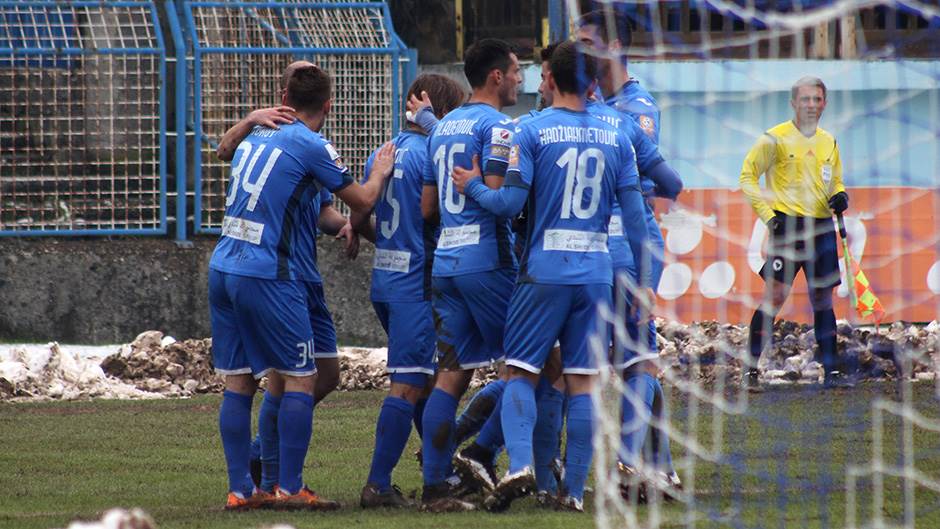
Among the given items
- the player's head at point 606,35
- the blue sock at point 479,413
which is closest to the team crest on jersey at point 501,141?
the player's head at point 606,35

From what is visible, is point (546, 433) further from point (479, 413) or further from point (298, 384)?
point (298, 384)

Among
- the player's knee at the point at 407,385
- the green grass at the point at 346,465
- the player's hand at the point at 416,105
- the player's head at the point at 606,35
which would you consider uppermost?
the player's head at the point at 606,35

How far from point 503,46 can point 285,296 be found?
5.14 ft

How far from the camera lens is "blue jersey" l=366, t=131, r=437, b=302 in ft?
26.5

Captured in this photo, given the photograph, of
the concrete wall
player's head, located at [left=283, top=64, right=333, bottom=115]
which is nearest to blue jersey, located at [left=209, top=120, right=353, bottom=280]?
player's head, located at [left=283, top=64, right=333, bottom=115]

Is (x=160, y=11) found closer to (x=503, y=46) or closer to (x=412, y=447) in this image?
(x=412, y=447)

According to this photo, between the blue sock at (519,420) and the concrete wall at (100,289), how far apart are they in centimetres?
1010

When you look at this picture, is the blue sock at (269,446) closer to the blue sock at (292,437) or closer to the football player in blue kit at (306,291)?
the football player in blue kit at (306,291)

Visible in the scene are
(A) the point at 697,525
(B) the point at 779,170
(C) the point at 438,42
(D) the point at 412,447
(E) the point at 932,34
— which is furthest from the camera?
(C) the point at 438,42

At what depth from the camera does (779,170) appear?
41.0ft

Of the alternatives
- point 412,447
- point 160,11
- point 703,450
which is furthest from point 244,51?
point 703,450

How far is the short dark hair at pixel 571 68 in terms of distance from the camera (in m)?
7.39

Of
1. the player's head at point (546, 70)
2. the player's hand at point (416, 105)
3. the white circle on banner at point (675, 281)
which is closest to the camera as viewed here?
the player's head at point (546, 70)

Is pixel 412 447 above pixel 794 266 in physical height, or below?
below
